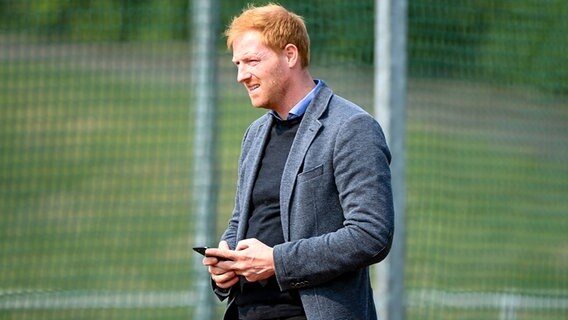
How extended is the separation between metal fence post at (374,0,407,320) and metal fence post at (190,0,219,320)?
2.76 ft

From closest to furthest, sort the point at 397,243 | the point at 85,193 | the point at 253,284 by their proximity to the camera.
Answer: the point at 253,284
the point at 397,243
the point at 85,193

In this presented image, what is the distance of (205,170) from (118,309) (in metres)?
1.02

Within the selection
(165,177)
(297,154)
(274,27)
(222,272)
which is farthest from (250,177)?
(165,177)

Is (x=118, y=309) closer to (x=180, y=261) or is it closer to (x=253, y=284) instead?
(x=180, y=261)

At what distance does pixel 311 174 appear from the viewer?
3.54 metres

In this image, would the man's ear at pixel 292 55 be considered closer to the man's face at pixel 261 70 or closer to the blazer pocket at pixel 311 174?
the man's face at pixel 261 70

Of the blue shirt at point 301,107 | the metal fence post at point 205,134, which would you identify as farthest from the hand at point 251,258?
the metal fence post at point 205,134

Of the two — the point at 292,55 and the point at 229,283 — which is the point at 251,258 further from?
the point at 292,55

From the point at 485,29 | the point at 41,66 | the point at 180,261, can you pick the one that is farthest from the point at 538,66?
the point at 41,66

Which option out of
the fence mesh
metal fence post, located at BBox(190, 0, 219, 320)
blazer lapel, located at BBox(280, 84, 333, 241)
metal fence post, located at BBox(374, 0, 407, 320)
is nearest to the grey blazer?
blazer lapel, located at BBox(280, 84, 333, 241)

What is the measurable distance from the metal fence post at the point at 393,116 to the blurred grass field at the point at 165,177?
1.99 feet

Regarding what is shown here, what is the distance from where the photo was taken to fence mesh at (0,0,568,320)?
6176 millimetres

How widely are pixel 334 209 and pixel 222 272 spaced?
1.22 feet

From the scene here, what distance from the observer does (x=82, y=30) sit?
6188 mm
